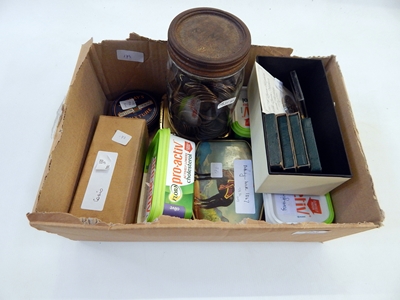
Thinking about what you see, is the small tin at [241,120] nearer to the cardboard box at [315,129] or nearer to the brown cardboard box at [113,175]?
the cardboard box at [315,129]

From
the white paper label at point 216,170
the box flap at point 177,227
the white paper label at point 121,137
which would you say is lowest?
the box flap at point 177,227

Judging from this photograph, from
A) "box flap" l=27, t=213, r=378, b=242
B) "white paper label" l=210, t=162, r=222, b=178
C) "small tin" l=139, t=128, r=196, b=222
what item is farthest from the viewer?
"white paper label" l=210, t=162, r=222, b=178

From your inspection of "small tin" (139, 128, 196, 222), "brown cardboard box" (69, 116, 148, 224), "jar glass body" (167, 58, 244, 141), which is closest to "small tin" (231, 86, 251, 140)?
"jar glass body" (167, 58, 244, 141)

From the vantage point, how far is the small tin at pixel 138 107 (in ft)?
2.86

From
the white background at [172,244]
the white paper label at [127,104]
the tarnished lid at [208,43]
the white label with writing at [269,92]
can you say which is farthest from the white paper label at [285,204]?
the white paper label at [127,104]

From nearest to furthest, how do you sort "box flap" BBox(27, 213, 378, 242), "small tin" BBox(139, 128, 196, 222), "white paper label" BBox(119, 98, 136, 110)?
1. "box flap" BBox(27, 213, 378, 242)
2. "small tin" BBox(139, 128, 196, 222)
3. "white paper label" BBox(119, 98, 136, 110)

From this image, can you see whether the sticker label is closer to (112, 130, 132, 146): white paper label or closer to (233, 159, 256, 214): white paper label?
(233, 159, 256, 214): white paper label

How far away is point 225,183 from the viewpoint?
2.52 feet

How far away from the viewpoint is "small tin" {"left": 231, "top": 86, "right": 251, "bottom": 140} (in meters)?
0.82

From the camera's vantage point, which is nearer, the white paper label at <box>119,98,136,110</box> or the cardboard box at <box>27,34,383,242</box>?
the cardboard box at <box>27,34,383,242</box>

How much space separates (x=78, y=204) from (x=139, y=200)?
6.1 inches

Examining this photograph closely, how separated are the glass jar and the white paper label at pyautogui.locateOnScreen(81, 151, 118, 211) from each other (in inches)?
8.7

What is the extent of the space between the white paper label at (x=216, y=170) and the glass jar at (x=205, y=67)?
0.30ft

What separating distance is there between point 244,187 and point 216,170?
0.09m
